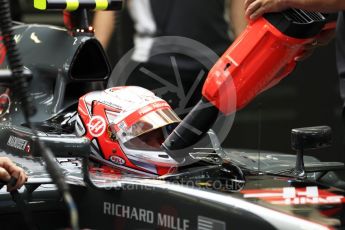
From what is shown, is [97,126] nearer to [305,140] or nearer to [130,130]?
[130,130]

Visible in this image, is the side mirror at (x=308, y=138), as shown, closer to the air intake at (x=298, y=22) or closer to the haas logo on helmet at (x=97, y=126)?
the air intake at (x=298, y=22)

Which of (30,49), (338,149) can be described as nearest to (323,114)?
(338,149)

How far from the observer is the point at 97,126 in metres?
3.08

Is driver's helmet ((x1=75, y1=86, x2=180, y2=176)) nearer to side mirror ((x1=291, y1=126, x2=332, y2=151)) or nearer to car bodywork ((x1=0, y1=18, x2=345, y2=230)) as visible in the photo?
car bodywork ((x1=0, y1=18, x2=345, y2=230))

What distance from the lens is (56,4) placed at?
11.7 ft

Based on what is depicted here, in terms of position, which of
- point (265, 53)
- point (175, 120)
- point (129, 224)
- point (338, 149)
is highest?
point (265, 53)

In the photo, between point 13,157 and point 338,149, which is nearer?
point 13,157

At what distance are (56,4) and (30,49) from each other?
242mm

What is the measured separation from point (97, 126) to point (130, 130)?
6.2 inches

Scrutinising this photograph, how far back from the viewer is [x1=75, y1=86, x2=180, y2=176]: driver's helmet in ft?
9.72

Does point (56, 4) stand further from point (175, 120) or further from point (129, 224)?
point (129, 224)

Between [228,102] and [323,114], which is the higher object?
[228,102]

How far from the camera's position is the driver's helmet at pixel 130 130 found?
9.72ft

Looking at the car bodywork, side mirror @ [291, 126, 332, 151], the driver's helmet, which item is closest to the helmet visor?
the driver's helmet
